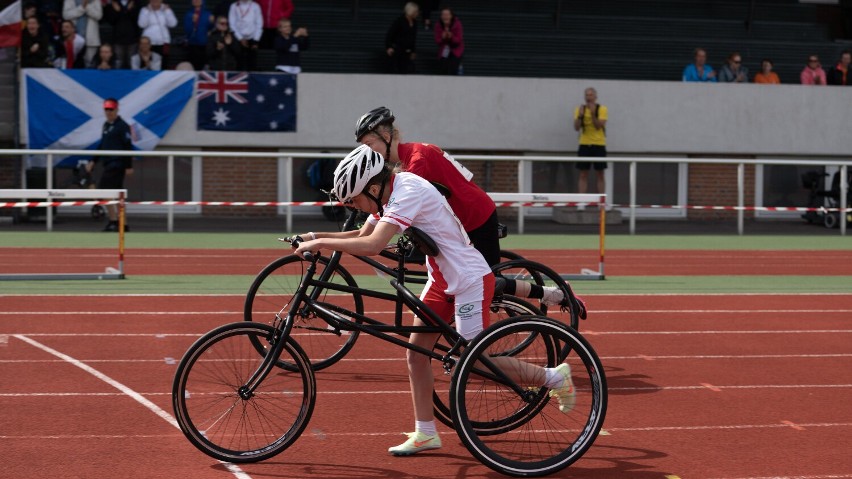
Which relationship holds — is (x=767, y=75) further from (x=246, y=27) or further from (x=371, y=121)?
(x=371, y=121)

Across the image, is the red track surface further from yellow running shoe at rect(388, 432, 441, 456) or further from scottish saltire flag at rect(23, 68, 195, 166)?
yellow running shoe at rect(388, 432, 441, 456)

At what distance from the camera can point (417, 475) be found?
631cm

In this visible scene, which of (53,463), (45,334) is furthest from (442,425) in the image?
(45,334)

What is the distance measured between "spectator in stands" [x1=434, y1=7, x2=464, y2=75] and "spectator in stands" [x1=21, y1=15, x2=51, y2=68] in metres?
7.55

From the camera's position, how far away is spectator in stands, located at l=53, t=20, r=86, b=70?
24125 mm

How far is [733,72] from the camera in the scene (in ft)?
90.1

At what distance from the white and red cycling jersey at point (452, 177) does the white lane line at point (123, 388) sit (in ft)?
6.65

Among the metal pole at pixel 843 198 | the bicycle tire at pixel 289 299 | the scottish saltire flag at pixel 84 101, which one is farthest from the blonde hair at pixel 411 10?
the bicycle tire at pixel 289 299

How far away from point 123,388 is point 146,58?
55.4 ft

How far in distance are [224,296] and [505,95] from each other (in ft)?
45.2

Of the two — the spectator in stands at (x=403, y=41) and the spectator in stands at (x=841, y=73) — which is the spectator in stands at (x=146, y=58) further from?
the spectator in stands at (x=841, y=73)

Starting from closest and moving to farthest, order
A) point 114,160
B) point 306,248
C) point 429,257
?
point 306,248 < point 429,257 < point 114,160

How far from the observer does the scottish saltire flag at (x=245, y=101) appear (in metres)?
24.9

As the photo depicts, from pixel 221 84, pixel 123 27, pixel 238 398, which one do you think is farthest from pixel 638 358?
pixel 123 27
